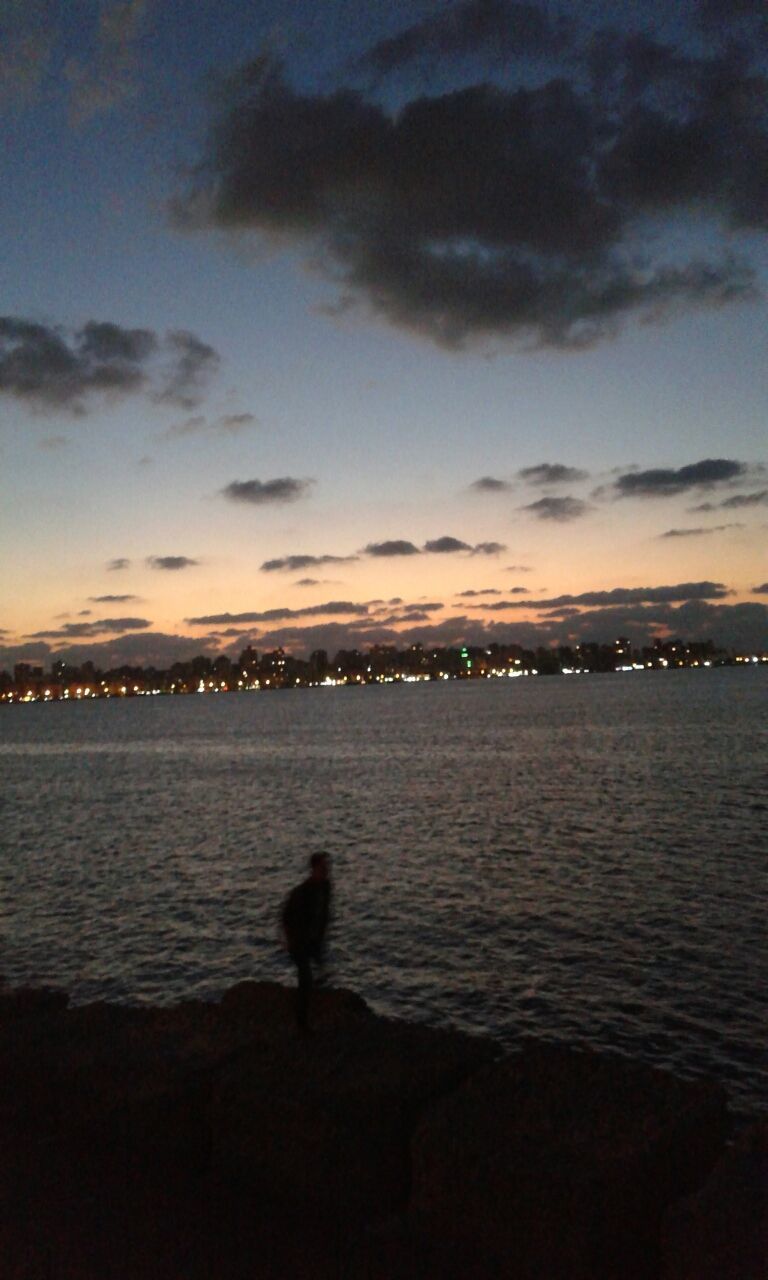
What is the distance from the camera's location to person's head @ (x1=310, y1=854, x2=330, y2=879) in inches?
418

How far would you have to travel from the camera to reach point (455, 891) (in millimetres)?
28812

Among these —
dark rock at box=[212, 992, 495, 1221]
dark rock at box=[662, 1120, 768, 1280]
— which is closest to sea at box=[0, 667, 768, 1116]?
dark rock at box=[212, 992, 495, 1221]

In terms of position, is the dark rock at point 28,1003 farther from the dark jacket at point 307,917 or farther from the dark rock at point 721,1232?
the dark rock at point 721,1232

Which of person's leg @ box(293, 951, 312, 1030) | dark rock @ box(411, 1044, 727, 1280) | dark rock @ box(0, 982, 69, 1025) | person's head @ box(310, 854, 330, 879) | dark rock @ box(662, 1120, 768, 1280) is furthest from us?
dark rock @ box(0, 982, 69, 1025)

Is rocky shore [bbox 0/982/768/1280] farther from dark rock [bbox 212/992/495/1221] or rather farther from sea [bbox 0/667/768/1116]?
sea [bbox 0/667/768/1116]

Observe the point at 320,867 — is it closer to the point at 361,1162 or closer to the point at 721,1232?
the point at 361,1162

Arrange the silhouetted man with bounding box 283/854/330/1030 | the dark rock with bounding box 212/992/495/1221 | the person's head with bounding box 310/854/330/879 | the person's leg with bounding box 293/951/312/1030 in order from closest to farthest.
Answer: the dark rock with bounding box 212/992/495/1221 → the person's leg with bounding box 293/951/312/1030 → the silhouetted man with bounding box 283/854/330/1030 → the person's head with bounding box 310/854/330/879

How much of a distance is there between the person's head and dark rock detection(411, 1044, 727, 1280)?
3.37 metres

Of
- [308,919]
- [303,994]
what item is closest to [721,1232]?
[303,994]

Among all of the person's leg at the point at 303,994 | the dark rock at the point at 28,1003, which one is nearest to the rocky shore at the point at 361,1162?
the person's leg at the point at 303,994

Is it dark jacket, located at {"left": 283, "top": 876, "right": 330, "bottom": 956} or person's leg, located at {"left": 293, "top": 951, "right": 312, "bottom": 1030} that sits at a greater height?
dark jacket, located at {"left": 283, "top": 876, "right": 330, "bottom": 956}

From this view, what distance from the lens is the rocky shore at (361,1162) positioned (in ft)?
21.0

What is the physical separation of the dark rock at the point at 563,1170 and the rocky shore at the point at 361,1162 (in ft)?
0.05

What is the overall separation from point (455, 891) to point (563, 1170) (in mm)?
22721
